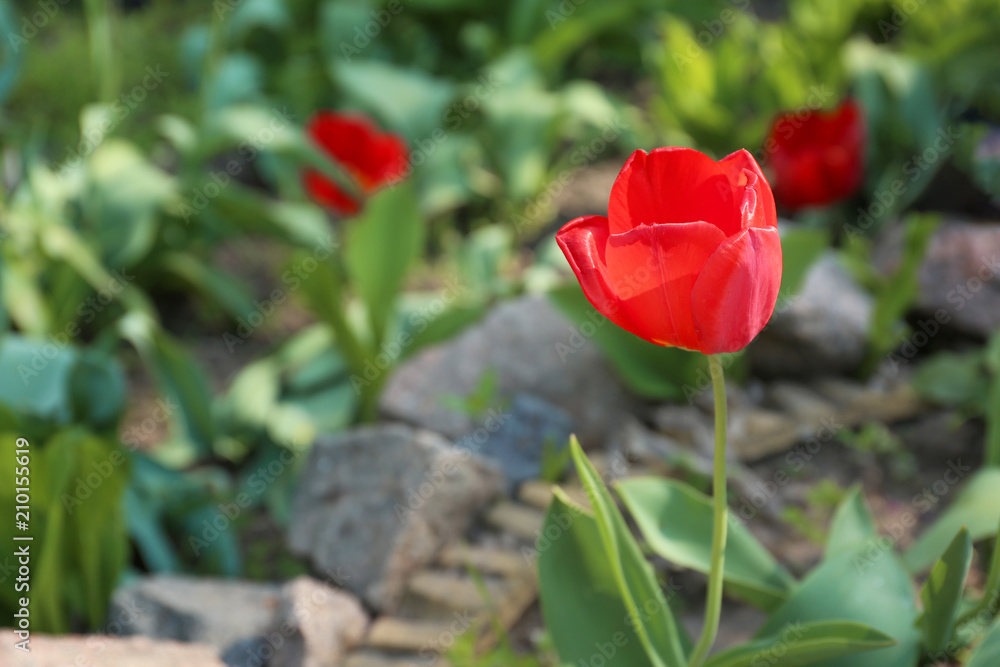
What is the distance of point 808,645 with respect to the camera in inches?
39.2

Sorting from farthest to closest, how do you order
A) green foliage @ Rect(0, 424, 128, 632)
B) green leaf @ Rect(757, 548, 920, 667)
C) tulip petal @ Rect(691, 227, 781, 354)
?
1. green foliage @ Rect(0, 424, 128, 632)
2. green leaf @ Rect(757, 548, 920, 667)
3. tulip petal @ Rect(691, 227, 781, 354)

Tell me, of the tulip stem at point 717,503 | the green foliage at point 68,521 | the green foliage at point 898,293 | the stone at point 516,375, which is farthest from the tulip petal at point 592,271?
the green foliage at point 898,293

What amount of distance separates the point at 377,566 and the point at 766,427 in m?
0.98

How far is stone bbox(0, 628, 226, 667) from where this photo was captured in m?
1.21

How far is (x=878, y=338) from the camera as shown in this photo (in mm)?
2166

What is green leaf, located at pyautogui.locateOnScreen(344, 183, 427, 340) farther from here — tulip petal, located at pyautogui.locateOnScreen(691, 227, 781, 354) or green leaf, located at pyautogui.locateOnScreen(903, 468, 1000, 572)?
tulip petal, located at pyautogui.locateOnScreen(691, 227, 781, 354)

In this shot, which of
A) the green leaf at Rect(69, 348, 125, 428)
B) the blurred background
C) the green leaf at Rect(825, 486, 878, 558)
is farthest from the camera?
the green leaf at Rect(69, 348, 125, 428)

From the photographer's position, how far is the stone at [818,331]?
2139 mm

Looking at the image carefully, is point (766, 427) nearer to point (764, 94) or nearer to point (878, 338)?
point (878, 338)

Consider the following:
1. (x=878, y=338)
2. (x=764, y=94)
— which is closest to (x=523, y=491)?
(x=878, y=338)

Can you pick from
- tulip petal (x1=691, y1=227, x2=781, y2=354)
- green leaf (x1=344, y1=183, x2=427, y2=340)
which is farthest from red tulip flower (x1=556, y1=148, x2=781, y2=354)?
green leaf (x1=344, y1=183, x2=427, y2=340)

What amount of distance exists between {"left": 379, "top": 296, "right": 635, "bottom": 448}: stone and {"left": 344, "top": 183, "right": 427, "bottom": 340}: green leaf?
18cm

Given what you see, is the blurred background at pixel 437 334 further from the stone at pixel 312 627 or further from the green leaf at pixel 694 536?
the green leaf at pixel 694 536

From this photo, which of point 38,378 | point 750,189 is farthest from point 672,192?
point 38,378
